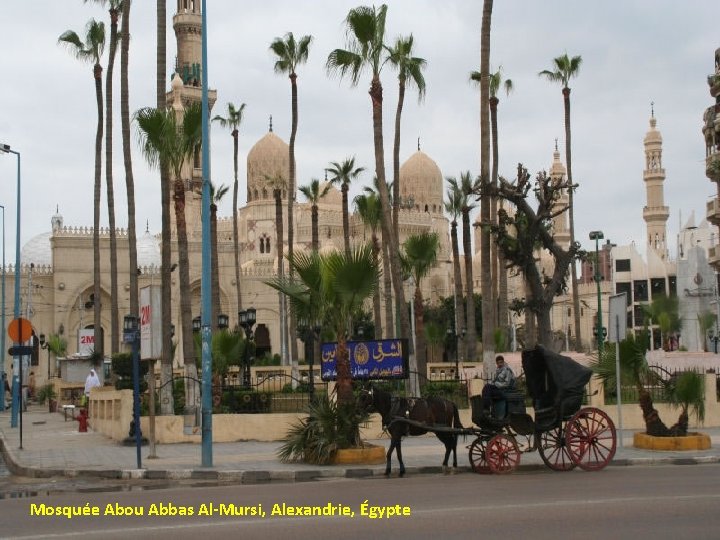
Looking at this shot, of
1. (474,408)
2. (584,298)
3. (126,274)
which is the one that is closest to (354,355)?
(474,408)

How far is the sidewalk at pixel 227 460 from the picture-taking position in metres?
15.4

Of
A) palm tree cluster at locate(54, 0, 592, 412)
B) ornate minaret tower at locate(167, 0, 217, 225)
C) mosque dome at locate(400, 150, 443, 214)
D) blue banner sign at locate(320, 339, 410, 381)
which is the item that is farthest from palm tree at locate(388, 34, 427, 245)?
mosque dome at locate(400, 150, 443, 214)

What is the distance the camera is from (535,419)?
14258mm

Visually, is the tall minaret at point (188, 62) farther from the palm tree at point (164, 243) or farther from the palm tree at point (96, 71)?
the palm tree at point (164, 243)

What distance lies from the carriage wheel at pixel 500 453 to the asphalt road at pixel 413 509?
0.89 feet

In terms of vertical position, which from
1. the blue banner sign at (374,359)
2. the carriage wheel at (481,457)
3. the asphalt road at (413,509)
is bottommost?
the asphalt road at (413,509)

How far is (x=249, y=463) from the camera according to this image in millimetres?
16812

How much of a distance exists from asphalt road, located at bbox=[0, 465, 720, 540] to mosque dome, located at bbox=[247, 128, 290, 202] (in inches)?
2582

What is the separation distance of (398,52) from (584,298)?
6976cm

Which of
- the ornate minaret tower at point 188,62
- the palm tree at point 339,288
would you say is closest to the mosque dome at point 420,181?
the ornate minaret tower at point 188,62

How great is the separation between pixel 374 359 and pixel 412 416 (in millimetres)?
5752

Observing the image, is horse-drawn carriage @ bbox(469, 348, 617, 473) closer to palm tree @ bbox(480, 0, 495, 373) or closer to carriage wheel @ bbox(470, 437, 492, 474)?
carriage wheel @ bbox(470, 437, 492, 474)

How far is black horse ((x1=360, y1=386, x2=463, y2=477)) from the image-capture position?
575 inches

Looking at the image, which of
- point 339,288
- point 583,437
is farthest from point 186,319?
point 583,437
